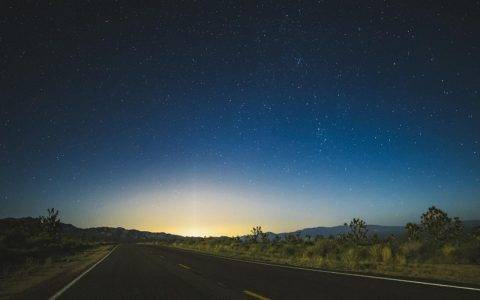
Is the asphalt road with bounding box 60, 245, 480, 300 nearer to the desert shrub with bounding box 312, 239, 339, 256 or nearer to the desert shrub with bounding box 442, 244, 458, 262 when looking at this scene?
the desert shrub with bounding box 442, 244, 458, 262

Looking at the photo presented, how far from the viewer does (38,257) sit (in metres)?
41.2

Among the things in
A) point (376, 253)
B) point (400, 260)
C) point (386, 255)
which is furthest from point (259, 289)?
point (376, 253)

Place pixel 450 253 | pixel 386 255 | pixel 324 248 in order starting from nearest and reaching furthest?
pixel 450 253 < pixel 386 255 < pixel 324 248

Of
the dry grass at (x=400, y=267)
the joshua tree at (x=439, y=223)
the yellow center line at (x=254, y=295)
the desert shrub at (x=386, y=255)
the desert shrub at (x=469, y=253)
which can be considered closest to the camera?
the yellow center line at (x=254, y=295)

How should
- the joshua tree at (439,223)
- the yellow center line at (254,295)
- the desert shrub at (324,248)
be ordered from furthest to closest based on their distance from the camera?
the joshua tree at (439,223) → the desert shrub at (324,248) → the yellow center line at (254,295)

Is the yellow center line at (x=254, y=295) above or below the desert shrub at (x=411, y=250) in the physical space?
below

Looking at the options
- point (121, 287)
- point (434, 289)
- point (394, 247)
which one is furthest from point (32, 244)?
point (434, 289)

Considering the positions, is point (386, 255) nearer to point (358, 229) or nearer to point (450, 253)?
point (450, 253)

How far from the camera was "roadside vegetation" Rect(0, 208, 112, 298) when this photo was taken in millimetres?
16766

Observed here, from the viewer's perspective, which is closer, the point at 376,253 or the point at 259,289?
the point at 259,289

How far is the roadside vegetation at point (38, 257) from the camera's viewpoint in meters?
16.8

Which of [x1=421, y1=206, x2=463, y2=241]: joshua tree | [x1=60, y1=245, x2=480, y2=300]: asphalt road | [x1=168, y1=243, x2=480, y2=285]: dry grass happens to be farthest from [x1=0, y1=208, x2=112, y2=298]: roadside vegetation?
[x1=421, y1=206, x2=463, y2=241]: joshua tree

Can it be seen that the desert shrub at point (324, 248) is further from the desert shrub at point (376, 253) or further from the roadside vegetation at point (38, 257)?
the roadside vegetation at point (38, 257)

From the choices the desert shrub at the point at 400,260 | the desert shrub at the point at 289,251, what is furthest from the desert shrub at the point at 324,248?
the desert shrub at the point at 400,260
